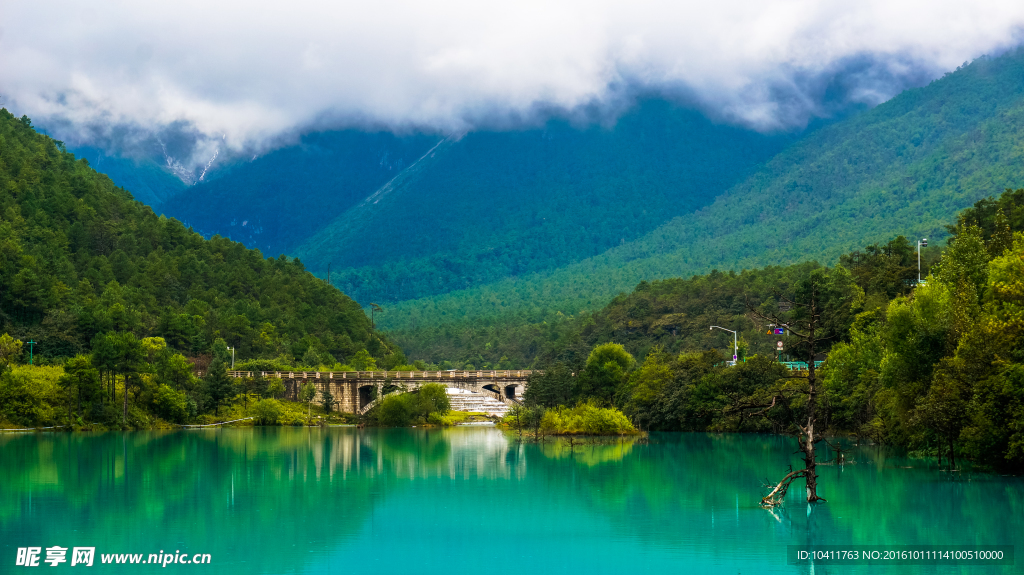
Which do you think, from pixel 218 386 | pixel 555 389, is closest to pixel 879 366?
pixel 555 389

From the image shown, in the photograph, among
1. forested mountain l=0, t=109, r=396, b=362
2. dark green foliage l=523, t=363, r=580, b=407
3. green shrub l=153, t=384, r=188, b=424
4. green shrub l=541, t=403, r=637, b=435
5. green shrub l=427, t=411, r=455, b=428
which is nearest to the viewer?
green shrub l=541, t=403, r=637, b=435

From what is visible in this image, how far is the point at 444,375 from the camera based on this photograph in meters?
116

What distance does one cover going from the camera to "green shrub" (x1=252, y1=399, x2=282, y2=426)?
317 feet

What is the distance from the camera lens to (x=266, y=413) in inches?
3812

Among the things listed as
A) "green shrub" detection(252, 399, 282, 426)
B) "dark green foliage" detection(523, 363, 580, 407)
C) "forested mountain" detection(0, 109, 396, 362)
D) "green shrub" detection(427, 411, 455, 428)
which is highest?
"forested mountain" detection(0, 109, 396, 362)

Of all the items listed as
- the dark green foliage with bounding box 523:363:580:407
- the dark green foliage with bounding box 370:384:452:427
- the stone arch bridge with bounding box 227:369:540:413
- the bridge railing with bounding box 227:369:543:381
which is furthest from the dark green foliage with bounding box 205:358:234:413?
the dark green foliage with bounding box 523:363:580:407

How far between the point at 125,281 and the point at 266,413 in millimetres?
43274

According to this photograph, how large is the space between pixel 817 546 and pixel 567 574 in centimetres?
648

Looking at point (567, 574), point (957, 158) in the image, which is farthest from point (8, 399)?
point (957, 158)

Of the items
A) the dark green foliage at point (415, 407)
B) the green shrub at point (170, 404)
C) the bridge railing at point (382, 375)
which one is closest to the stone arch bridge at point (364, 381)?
the bridge railing at point (382, 375)

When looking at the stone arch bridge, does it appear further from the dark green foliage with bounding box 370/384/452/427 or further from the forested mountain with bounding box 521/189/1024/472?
the forested mountain with bounding box 521/189/1024/472

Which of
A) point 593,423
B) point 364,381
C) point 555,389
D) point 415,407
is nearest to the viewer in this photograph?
point 593,423

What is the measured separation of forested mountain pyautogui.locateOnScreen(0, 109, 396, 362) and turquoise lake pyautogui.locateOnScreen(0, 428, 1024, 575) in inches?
2157

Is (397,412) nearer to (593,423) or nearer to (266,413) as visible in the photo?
(266,413)
